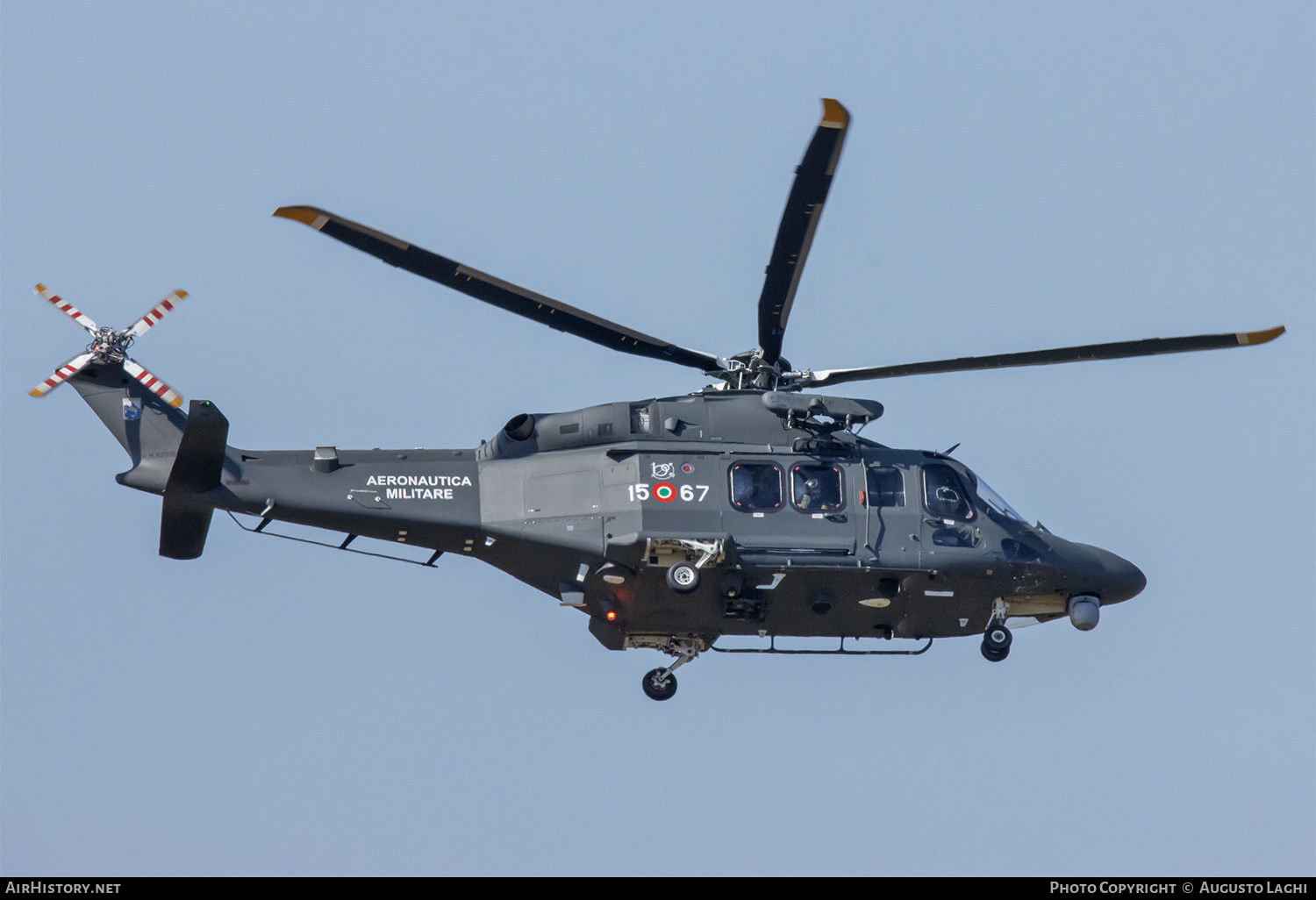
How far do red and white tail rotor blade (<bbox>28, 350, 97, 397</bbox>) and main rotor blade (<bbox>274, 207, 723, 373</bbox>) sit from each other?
4.55 metres

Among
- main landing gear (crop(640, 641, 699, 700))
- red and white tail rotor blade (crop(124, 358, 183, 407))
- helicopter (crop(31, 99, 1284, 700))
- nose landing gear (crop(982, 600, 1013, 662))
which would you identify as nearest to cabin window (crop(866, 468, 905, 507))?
helicopter (crop(31, 99, 1284, 700))

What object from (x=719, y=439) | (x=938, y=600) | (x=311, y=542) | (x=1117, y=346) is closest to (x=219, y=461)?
(x=311, y=542)

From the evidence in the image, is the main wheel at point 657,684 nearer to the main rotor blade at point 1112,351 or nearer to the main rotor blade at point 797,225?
the main rotor blade at point 797,225

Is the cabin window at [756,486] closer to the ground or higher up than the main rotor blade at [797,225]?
closer to the ground

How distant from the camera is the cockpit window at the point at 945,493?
63.3ft

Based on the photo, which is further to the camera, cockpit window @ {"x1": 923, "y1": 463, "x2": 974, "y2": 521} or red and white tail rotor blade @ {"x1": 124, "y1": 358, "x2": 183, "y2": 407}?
cockpit window @ {"x1": 923, "y1": 463, "x2": 974, "y2": 521}

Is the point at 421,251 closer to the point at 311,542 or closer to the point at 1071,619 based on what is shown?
the point at 311,542

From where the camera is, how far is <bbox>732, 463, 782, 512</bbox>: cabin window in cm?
1883

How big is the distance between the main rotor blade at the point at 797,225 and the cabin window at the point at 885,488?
1960 mm

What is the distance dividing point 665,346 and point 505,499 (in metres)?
2.64

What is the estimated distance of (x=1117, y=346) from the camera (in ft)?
60.9

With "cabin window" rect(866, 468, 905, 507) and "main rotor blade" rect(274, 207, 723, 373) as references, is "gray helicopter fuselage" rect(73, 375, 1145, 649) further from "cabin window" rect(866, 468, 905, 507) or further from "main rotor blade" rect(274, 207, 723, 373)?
"main rotor blade" rect(274, 207, 723, 373)

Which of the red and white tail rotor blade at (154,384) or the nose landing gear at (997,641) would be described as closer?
the red and white tail rotor blade at (154,384)

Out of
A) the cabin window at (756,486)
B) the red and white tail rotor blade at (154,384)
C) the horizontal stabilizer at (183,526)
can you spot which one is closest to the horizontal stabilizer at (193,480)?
the horizontal stabilizer at (183,526)
